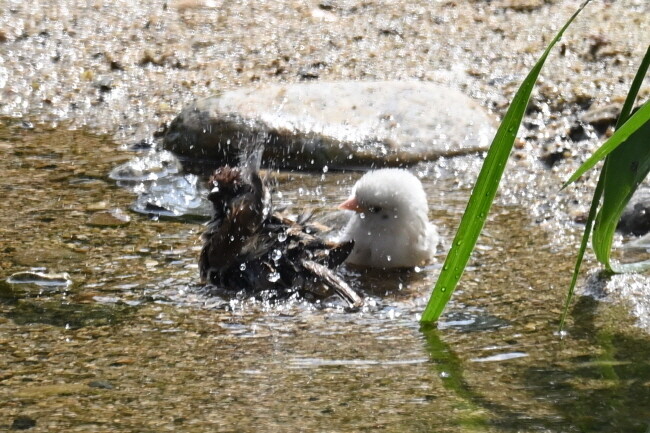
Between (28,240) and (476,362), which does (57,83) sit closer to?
(28,240)

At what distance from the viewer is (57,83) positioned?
8.24m

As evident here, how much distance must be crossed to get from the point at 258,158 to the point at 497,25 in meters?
4.69

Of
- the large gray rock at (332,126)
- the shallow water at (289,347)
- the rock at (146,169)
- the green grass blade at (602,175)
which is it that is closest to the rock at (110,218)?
the shallow water at (289,347)

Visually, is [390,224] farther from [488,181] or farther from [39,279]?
[488,181]

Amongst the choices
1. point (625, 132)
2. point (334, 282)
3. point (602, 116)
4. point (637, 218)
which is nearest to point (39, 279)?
point (334, 282)

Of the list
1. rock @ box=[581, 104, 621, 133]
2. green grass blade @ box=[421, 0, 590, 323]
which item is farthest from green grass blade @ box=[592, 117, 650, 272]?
rock @ box=[581, 104, 621, 133]

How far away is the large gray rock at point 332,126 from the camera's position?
6.62m

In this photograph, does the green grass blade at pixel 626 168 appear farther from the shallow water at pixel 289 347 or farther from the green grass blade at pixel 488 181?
the shallow water at pixel 289 347

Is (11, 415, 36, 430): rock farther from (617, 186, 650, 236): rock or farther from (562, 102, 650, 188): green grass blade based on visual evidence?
(617, 186, 650, 236): rock

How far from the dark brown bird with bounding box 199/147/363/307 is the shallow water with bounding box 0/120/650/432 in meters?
0.16

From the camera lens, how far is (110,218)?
5.51 metres

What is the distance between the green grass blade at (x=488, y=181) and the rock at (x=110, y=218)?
2.76m

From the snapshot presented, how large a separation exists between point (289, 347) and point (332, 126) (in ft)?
10.3

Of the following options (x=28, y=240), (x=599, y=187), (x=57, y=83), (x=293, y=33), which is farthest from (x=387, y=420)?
(x=293, y=33)
